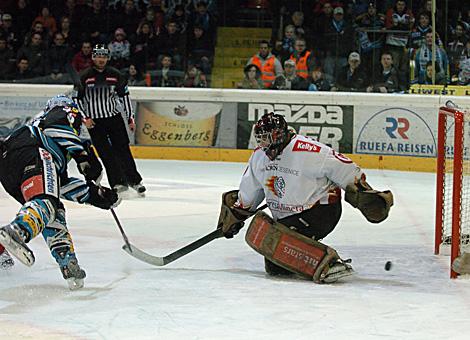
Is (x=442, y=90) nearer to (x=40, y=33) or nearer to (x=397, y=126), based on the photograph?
(x=397, y=126)

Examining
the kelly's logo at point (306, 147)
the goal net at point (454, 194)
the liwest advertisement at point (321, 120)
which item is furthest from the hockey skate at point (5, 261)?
the liwest advertisement at point (321, 120)

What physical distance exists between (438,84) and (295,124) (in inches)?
57.8

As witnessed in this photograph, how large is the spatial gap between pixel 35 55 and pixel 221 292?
22.9ft

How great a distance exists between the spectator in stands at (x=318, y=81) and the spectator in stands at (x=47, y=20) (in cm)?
330

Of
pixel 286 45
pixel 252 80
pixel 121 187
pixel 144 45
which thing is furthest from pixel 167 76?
pixel 121 187

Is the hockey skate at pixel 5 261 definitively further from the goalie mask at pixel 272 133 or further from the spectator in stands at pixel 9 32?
the spectator in stands at pixel 9 32

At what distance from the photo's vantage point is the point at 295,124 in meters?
9.60

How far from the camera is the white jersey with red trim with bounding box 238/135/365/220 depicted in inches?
185

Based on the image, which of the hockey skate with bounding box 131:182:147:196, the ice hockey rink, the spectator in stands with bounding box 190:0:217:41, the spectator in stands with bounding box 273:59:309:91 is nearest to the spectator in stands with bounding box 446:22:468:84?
the spectator in stands with bounding box 273:59:309:91

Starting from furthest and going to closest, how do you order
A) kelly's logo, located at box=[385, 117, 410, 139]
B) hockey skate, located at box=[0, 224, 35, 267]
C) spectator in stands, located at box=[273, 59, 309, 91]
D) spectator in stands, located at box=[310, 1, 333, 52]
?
spectator in stands, located at box=[310, 1, 333, 52]
spectator in stands, located at box=[273, 59, 309, 91]
kelly's logo, located at box=[385, 117, 410, 139]
hockey skate, located at box=[0, 224, 35, 267]

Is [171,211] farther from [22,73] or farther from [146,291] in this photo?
[22,73]

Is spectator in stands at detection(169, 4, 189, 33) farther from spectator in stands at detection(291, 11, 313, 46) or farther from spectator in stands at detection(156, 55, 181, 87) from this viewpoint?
spectator in stands at detection(291, 11, 313, 46)

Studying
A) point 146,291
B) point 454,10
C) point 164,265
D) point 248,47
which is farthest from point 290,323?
point 248,47

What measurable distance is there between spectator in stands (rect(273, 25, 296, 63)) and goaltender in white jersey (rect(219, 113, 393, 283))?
578 cm
